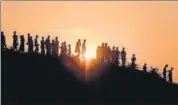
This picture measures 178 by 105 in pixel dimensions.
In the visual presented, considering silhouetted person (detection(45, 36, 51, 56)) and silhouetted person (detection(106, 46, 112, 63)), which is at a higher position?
silhouetted person (detection(45, 36, 51, 56))

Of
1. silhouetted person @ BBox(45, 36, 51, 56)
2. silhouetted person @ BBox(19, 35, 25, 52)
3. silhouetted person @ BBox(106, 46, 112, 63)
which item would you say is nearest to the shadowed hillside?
silhouetted person @ BBox(106, 46, 112, 63)

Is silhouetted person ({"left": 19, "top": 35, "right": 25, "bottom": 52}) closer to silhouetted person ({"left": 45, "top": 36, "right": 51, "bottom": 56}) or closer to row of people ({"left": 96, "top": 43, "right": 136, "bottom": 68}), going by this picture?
silhouetted person ({"left": 45, "top": 36, "right": 51, "bottom": 56})

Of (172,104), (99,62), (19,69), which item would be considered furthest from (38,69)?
(172,104)

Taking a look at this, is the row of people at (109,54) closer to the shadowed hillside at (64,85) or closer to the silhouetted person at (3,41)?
the shadowed hillside at (64,85)

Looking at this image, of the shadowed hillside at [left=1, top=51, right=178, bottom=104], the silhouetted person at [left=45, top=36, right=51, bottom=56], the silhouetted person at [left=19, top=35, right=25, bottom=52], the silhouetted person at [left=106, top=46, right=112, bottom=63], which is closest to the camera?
the shadowed hillside at [left=1, top=51, right=178, bottom=104]

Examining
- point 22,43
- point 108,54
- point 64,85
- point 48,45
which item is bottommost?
point 64,85

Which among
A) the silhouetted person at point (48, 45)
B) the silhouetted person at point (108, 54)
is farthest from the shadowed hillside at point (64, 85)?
the silhouetted person at point (48, 45)

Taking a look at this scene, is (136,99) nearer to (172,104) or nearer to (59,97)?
(172,104)

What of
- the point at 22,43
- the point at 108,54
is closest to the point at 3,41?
the point at 22,43

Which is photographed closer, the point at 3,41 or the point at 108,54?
the point at 3,41

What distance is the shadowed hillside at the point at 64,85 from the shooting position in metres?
78.1

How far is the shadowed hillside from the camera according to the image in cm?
7812

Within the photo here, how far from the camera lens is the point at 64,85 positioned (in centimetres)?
8150

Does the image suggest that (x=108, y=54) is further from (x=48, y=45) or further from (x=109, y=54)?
(x=48, y=45)
